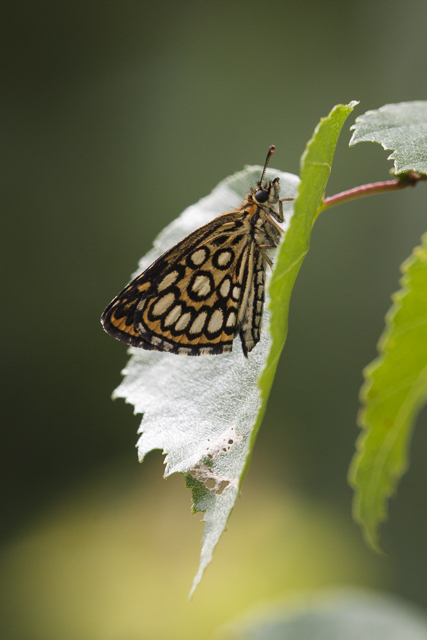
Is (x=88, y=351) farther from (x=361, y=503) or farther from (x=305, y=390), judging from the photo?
(x=361, y=503)

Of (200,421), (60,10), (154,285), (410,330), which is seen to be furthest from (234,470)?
(60,10)

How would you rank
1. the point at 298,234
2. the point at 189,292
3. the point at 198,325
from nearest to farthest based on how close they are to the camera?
the point at 298,234 < the point at 198,325 < the point at 189,292

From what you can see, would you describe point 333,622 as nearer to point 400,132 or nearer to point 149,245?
point 400,132

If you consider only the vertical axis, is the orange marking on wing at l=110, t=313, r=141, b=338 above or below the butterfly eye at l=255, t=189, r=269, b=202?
below

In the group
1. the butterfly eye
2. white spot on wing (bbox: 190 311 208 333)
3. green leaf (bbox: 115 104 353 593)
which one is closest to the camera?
green leaf (bbox: 115 104 353 593)

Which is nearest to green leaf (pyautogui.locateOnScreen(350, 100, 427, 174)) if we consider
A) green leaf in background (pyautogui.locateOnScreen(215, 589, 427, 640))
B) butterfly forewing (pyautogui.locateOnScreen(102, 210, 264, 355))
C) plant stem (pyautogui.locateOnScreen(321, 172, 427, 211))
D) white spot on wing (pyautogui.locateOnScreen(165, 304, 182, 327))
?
plant stem (pyautogui.locateOnScreen(321, 172, 427, 211))

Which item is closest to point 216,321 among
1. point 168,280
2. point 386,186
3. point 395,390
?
point 168,280

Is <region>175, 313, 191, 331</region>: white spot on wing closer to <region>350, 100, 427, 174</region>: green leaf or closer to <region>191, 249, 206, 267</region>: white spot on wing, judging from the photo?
<region>191, 249, 206, 267</region>: white spot on wing
